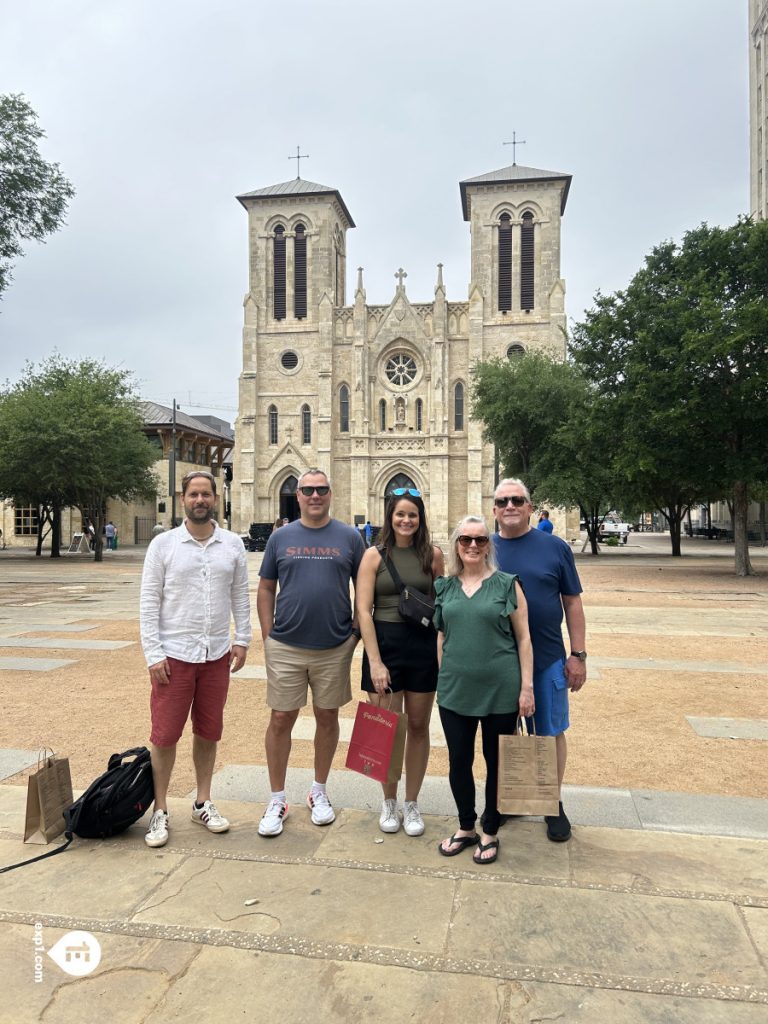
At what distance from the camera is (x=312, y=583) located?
3.97 meters

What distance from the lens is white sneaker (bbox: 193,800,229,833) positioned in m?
3.90

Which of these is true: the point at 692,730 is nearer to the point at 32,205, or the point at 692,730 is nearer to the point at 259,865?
the point at 259,865

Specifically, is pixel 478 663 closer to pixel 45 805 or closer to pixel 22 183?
pixel 45 805

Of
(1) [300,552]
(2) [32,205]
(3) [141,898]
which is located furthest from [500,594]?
(2) [32,205]

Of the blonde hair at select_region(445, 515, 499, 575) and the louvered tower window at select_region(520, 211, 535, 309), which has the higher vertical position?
the louvered tower window at select_region(520, 211, 535, 309)

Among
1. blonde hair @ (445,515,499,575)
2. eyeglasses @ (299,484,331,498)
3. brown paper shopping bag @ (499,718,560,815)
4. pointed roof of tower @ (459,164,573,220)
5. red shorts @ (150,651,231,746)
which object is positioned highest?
pointed roof of tower @ (459,164,573,220)

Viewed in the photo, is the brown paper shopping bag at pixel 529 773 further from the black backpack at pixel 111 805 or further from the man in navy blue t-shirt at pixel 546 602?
the black backpack at pixel 111 805

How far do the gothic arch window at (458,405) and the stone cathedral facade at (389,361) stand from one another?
0.13m

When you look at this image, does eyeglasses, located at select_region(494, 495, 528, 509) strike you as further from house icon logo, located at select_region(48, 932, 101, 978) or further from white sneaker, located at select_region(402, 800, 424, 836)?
house icon logo, located at select_region(48, 932, 101, 978)

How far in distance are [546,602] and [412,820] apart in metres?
1.37

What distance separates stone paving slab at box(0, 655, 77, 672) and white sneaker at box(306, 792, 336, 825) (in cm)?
517

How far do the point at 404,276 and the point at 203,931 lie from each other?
48999 mm

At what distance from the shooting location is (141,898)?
10.6 feet

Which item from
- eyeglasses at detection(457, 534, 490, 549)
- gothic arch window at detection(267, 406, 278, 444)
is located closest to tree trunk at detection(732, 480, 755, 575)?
eyeglasses at detection(457, 534, 490, 549)
